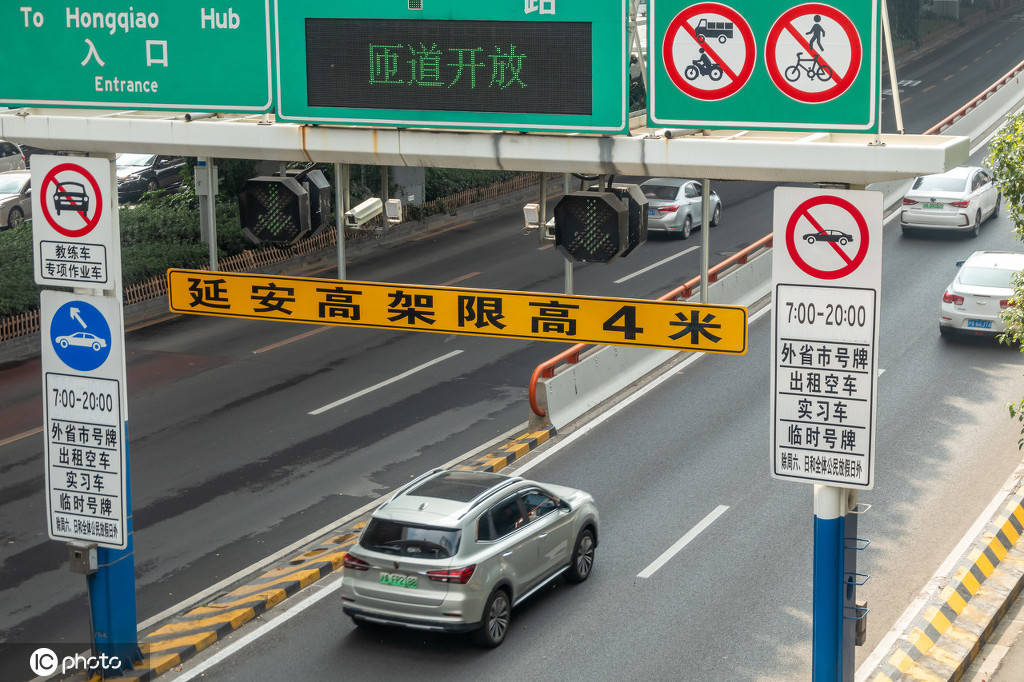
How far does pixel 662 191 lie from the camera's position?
34.8 m

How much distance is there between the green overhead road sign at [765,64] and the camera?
31.4 feet

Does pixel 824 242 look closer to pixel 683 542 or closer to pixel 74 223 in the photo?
pixel 74 223

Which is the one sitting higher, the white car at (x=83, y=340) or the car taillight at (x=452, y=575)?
the white car at (x=83, y=340)

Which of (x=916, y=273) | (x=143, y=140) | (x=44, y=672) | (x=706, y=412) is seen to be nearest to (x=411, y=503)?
(x=44, y=672)

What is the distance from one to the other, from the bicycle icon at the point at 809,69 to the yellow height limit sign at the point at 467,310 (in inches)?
83.5

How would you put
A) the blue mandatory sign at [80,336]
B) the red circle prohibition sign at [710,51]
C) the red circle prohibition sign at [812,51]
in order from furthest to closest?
the blue mandatory sign at [80,336], the red circle prohibition sign at [710,51], the red circle prohibition sign at [812,51]

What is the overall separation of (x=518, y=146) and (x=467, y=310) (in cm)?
187

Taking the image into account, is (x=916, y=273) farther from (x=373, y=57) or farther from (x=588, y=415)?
(x=373, y=57)

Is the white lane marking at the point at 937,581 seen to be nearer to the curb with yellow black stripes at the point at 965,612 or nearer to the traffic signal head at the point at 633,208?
the curb with yellow black stripes at the point at 965,612

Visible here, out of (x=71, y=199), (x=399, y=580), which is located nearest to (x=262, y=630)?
(x=399, y=580)

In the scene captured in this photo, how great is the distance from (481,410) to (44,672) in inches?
385

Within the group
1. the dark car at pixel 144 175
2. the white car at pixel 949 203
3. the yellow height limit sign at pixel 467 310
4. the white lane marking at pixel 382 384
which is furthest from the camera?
the dark car at pixel 144 175

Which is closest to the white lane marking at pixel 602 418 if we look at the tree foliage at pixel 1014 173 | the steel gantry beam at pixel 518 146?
the tree foliage at pixel 1014 173

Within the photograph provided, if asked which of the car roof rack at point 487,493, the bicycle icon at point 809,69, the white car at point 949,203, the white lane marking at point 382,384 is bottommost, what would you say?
the white lane marking at point 382,384
